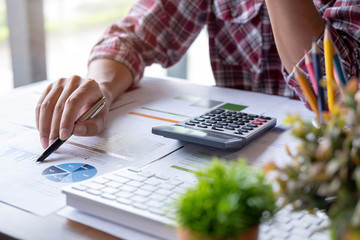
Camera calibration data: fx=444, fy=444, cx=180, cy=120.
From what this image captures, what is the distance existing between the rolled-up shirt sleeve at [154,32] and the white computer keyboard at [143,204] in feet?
1.83

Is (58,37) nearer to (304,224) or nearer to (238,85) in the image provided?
(238,85)

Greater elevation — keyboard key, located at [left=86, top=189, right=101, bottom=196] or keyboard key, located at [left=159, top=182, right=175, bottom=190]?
keyboard key, located at [left=159, top=182, right=175, bottom=190]

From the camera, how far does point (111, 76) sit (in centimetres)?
93

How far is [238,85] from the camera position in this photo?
1.17 m

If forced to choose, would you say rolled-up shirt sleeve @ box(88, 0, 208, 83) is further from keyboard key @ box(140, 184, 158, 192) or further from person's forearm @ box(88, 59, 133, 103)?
keyboard key @ box(140, 184, 158, 192)

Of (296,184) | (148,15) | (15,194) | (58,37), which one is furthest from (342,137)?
Result: (58,37)

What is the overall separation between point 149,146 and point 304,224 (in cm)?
29

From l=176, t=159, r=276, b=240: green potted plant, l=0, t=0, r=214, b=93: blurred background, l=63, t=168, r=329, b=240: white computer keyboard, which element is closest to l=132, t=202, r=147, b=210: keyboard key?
l=63, t=168, r=329, b=240: white computer keyboard

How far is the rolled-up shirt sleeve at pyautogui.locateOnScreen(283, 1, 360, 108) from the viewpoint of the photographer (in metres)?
0.81

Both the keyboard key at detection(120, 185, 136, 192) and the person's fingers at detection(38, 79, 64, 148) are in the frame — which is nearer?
the keyboard key at detection(120, 185, 136, 192)

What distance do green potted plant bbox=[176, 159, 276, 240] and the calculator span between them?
0.30 meters

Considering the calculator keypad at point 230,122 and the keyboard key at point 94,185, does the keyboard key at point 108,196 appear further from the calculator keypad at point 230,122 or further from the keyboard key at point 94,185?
the calculator keypad at point 230,122

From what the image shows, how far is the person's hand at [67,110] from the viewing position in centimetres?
67

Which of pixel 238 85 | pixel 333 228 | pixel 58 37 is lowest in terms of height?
pixel 58 37
